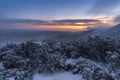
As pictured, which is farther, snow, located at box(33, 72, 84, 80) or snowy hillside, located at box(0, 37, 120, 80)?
snow, located at box(33, 72, 84, 80)

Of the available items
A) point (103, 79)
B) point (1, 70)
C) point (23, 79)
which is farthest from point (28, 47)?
point (103, 79)

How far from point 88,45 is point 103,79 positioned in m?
2.63

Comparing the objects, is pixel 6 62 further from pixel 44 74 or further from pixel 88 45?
pixel 88 45

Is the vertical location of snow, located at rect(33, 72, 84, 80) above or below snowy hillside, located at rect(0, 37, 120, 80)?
below

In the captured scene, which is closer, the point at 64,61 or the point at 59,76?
the point at 59,76

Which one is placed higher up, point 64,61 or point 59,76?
point 64,61

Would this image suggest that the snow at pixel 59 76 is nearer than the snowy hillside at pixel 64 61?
No

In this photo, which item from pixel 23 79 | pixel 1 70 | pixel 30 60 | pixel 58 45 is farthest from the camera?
pixel 58 45

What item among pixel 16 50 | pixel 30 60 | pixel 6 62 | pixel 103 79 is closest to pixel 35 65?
pixel 30 60

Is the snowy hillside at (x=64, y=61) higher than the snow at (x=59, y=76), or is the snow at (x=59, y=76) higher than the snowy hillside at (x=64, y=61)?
the snowy hillside at (x=64, y=61)

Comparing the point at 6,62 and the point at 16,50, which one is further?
the point at 16,50

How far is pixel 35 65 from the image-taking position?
25.8ft

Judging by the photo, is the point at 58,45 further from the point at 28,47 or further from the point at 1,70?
the point at 1,70

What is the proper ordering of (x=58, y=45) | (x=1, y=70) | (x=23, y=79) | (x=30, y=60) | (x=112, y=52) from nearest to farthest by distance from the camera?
(x=23, y=79) → (x=1, y=70) → (x=30, y=60) → (x=112, y=52) → (x=58, y=45)
